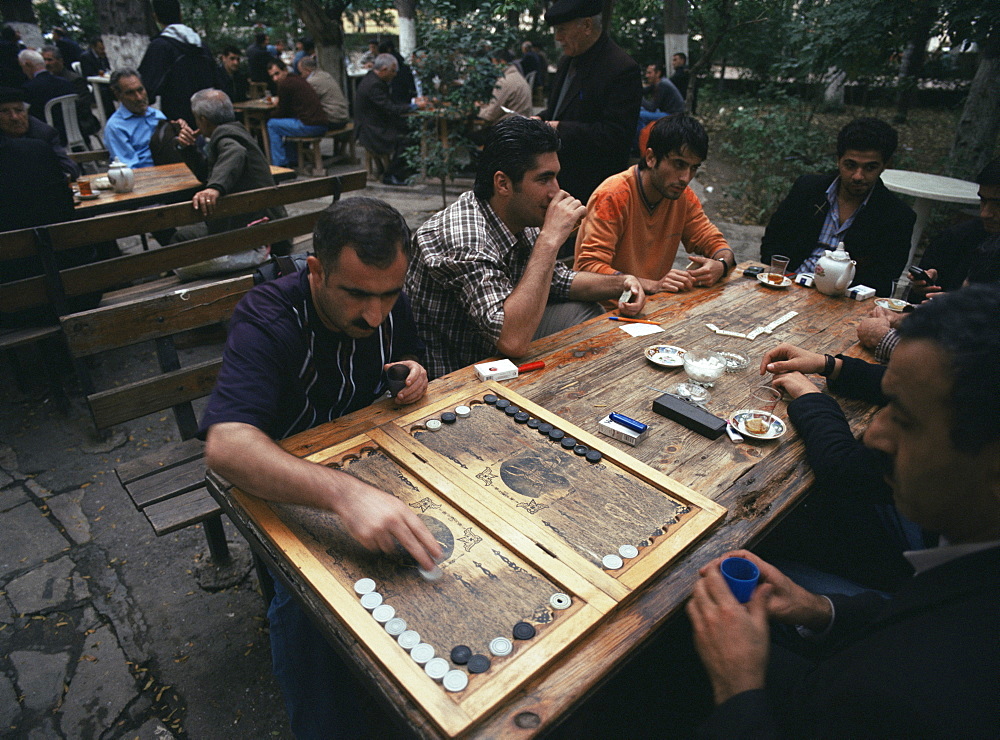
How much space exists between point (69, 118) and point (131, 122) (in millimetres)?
2866

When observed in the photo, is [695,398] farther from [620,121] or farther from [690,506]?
[620,121]

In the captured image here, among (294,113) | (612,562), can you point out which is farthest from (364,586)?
(294,113)

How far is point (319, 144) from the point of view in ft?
31.8

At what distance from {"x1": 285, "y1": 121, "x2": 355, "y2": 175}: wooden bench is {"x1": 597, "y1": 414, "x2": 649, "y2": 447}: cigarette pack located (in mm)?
9017

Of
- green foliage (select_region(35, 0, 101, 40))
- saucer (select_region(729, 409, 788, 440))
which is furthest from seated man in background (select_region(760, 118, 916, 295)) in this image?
green foliage (select_region(35, 0, 101, 40))

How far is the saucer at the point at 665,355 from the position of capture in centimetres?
230

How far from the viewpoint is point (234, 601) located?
2.53 meters

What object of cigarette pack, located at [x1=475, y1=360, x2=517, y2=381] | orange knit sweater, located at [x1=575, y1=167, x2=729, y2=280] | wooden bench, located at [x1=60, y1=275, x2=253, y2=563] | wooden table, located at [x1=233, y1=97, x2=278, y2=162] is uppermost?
wooden table, located at [x1=233, y1=97, x2=278, y2=162]

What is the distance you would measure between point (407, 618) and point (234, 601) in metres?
1.73

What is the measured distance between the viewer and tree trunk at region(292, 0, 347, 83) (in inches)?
415

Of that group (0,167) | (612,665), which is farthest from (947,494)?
(0,167)

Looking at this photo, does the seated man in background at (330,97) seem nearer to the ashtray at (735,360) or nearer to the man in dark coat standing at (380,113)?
the man in dark coat standing at (380,113)

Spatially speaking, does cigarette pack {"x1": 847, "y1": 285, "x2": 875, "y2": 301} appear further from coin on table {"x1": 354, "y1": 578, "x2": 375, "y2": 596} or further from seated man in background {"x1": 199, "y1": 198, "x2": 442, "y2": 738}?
coin on table {"x1": 354, "y1": 578, "x2": 375, "y2": 596}

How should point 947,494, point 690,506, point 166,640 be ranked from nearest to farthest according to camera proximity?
point 947,494 → point 690,506 → point 166,640
